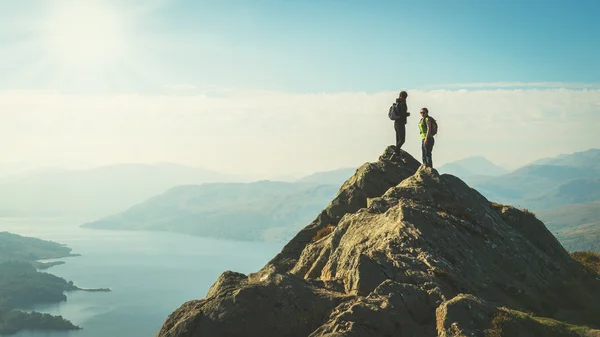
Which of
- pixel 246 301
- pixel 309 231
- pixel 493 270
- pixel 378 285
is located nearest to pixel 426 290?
pixel 378 285

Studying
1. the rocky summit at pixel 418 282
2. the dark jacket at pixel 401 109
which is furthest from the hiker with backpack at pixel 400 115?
the rocky summit at pixel 418 282

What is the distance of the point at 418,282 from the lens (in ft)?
67.3

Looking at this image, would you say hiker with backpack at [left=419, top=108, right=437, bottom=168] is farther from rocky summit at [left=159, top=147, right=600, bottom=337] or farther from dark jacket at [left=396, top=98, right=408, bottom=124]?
rocky summit at [left=159, top=147, right=600, bottom=337]

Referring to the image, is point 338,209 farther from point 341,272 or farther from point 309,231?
point 341,272

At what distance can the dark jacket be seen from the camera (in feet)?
118

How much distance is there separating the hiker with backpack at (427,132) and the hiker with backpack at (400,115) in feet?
8.58

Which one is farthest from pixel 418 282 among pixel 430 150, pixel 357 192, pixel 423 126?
pixel 423 126

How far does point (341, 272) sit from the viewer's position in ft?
76.1

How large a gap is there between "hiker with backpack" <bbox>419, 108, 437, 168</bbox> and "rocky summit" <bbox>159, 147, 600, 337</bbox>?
10.9 ft

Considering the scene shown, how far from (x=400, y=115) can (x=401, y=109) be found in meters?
0.47

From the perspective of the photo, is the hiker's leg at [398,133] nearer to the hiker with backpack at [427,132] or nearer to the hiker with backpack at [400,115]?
the hiker with backpack at [400,115]

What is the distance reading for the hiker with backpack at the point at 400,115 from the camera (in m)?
36.0

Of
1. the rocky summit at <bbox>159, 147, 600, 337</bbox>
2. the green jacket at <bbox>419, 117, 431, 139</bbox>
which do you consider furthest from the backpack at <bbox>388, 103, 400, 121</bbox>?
the rocky summit at <bbox>159, 147, 600, 337</bbox>

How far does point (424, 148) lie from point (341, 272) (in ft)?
47.6
